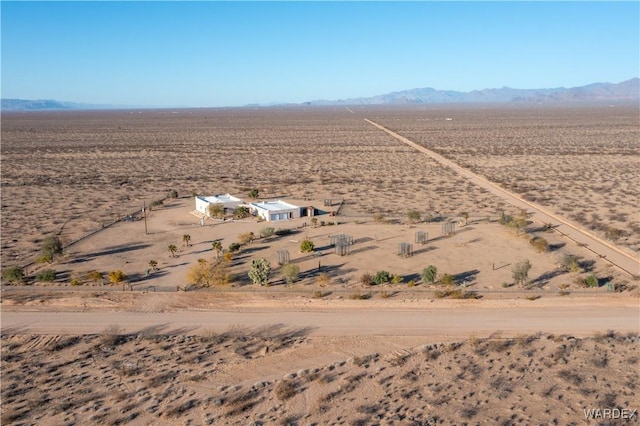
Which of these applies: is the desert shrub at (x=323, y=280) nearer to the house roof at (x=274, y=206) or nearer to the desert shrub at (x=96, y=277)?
the desert shrub at (x=96, y=277)

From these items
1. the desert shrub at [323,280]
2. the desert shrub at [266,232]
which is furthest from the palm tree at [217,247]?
the desert shrub at [323,280]

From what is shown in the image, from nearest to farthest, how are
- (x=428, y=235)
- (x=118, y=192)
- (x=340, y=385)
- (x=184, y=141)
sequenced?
(x=340, y=385) → (x=428, y=235) → (x=118, y=192) → (x=184, y=141)

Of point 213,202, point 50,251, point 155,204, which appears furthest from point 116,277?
point 155,204

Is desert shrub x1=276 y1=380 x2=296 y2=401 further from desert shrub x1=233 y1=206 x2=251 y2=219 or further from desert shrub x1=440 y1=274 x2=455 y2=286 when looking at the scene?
desert shrub x1=233 y1=206 x2=251 y2=219

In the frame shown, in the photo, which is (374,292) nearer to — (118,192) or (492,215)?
(492,215)

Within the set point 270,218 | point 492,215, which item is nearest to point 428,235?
point 492,215

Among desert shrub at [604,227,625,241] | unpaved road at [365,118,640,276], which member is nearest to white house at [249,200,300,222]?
unpaved road at [365,118,640,276]
